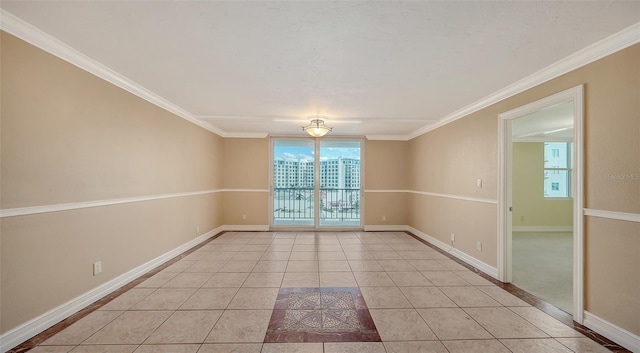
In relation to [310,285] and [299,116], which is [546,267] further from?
[299,116]

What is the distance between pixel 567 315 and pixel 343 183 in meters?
4.66

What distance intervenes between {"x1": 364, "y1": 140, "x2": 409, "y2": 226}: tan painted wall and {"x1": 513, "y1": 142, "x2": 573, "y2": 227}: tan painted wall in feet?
9.11

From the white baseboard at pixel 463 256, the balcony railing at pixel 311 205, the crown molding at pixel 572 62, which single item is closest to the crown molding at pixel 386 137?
the balcony railing at pixel 311 205

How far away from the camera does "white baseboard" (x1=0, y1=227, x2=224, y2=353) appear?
5.82 feet

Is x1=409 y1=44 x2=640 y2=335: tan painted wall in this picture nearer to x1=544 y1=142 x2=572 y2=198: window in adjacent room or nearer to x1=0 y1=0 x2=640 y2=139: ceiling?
x1=0 y1=0 x2=640 y2=139: ceiling

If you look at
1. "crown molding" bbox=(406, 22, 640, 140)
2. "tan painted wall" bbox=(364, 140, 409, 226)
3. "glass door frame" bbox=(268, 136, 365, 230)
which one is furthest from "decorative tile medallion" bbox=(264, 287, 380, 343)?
"tan painted wall" bbox=(364, 140, 409, 226)

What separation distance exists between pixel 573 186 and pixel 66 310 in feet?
15.7

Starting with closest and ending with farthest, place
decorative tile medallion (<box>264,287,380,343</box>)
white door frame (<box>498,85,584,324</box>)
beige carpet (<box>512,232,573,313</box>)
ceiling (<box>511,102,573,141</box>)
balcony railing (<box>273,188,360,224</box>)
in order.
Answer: decorative tile medallion (<box>264,287,380,343</box>)
white door frame (<box>498,85,584,324</box>)
beige carpet (<box>512,232,573,313</box>)
ceiling (<box>511,102,573,141</box>)
balcony railing (<box>273,188,360,224</box>)

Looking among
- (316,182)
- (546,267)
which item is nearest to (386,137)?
(316,182)

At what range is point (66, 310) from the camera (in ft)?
7.08

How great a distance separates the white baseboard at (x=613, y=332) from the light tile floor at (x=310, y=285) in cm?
17

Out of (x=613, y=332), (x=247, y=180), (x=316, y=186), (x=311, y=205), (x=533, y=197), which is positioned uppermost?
(x=247, y=180)

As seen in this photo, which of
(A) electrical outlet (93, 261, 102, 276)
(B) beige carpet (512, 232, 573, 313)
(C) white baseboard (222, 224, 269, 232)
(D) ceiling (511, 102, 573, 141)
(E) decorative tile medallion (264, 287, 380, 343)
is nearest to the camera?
(E) decorative tile medallion (264, 287, 380, 343)

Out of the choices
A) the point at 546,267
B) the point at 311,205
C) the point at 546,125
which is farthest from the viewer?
the point at 311,205
